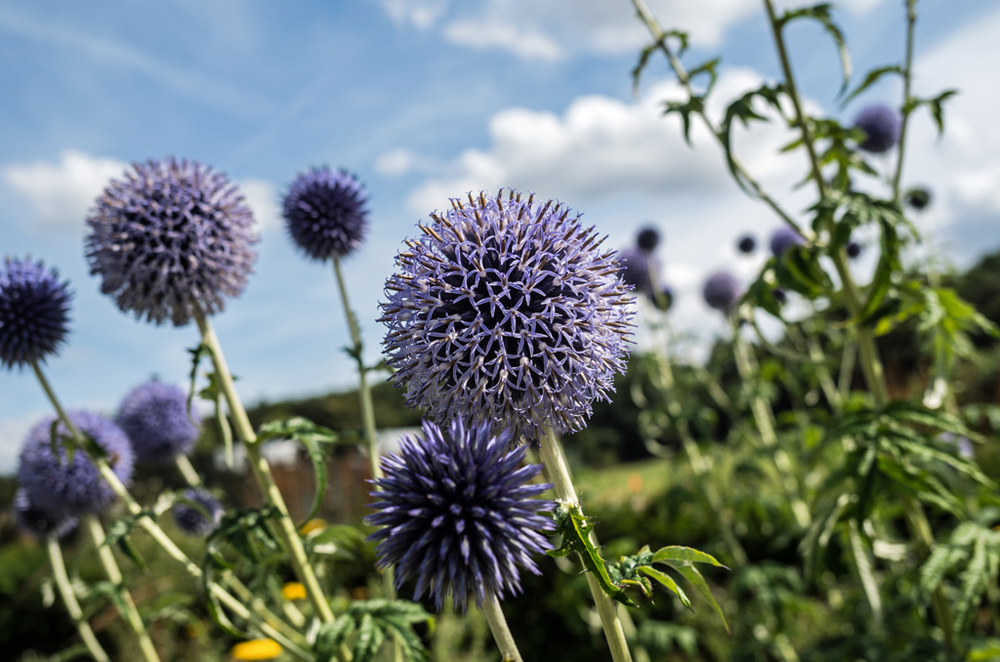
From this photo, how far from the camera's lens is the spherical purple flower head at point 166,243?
9.34ft

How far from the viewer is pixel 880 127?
6.47 m

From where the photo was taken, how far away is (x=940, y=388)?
10.3 feet

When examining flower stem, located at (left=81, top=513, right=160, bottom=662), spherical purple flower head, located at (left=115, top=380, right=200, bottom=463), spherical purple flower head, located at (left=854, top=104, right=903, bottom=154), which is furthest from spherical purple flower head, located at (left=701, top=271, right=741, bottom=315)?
flower stem, located at (left=81, top=513, right=160, bottom=662)

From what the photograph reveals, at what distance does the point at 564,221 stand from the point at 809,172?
2.11m

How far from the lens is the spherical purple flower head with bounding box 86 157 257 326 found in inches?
112

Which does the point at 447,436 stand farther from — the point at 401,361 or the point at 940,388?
the point at 940,388

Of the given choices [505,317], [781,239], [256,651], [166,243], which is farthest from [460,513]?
[256,651]

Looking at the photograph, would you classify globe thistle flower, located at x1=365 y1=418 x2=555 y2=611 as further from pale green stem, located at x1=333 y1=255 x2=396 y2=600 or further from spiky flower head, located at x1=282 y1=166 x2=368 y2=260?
spiky flower head, located at x1=282 y1=166 x2=368 y2=260

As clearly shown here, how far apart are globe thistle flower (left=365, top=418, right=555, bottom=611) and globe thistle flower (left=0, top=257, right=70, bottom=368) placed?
2630 millimetres

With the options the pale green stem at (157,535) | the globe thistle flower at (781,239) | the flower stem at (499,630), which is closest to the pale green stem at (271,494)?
the pale green stem at (157,535)

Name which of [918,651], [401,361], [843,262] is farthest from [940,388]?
[401,361]

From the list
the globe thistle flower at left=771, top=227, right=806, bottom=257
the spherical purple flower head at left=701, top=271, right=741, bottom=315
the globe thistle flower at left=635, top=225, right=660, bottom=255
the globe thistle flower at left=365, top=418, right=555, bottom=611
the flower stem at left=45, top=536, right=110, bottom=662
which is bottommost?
the flower stem at left=45, top=536, right=110, bottom=662

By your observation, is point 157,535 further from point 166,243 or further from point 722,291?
point 722,291

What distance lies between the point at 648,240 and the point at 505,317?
580 centimetres
